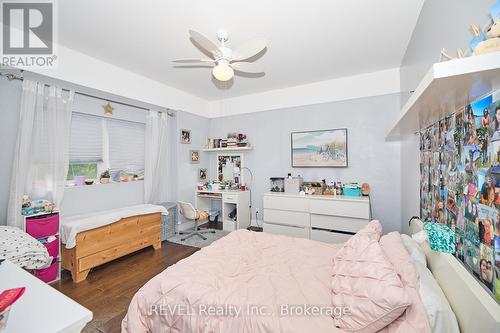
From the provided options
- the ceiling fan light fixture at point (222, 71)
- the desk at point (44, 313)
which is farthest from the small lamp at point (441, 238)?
the ceiling fan light fixture at point (222, 71)

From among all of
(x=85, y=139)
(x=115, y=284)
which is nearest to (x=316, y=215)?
(x=115, y=284)

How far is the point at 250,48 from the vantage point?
1.96 m

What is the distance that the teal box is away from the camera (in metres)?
3.42

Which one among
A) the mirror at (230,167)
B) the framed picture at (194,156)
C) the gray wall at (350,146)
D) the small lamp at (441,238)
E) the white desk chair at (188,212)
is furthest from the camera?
the mirror at (230,167)

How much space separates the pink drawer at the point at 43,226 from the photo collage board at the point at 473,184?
11.9ft

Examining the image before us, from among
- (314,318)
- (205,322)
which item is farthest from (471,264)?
(205,322)

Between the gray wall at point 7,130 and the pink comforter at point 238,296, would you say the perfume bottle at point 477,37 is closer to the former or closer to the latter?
the pink comforter at point 238,296

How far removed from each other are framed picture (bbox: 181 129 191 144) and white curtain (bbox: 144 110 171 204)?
30 centimetres

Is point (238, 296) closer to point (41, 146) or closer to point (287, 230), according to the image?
point (287, 230)

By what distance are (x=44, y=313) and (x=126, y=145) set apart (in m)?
3.19

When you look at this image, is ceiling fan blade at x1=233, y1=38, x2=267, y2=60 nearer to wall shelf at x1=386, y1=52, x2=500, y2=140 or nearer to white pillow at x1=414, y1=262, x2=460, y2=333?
wall shelf at x1=386, y1=52, x2=500, y2=140

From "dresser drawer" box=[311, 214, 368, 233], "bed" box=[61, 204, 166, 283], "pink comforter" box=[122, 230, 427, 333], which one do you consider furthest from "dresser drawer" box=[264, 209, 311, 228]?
"bed" box=[61, 204, 166, 283]

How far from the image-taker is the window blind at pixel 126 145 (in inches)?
135

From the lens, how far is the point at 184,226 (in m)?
4.34
